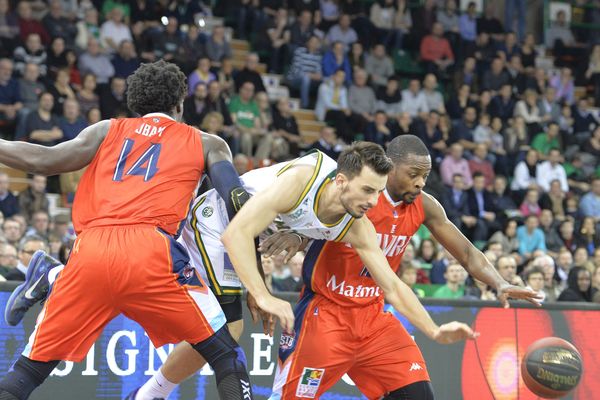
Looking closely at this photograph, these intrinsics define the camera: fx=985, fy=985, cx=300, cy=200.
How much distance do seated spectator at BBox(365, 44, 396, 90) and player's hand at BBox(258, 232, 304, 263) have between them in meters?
12.3

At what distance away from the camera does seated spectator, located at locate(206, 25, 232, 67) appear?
1597 cm

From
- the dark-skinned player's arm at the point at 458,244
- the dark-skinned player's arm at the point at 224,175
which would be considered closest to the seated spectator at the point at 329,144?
the dark-skinned player's arm at the point at 458,244

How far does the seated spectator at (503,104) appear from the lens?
58.9ft

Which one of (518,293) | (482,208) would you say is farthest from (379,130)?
(518,293)

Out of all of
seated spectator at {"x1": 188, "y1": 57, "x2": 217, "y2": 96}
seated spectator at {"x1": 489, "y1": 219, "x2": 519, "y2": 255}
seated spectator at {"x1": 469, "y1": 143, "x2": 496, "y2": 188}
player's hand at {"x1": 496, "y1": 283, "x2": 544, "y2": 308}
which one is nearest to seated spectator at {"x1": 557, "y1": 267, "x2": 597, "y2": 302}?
seated spectator at {"x1": 489, "y1": 219, "x2": 519, "y2": 255}

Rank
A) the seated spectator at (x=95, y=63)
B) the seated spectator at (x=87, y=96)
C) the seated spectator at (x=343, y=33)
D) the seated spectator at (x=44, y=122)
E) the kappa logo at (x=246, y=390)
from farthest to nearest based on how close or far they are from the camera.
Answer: the seated spectator at (x=343, y=33) < the seated spectator at (x=95, y=63) < the seated spectator at (x=87, y=96) < the seated spectator at (x=44, y=122) < the kappa logo at (x=246, y=390)

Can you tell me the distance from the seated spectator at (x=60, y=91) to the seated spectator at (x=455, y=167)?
19.6ft

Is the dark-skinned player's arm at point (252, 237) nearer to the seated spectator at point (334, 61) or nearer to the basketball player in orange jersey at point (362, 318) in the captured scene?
the basketball player in orange jersey at point (362, 318)

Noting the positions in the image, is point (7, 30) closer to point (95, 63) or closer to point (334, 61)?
point (95, 63)

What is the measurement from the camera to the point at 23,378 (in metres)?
5.07

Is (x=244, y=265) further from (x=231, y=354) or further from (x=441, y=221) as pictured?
(x=441, y=221)

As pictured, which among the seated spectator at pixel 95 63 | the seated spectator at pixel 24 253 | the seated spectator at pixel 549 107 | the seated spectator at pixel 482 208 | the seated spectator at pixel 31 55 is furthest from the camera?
the seated spectator at pixel 549 107

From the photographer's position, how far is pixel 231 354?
5230mm

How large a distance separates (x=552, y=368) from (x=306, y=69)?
1133 cm
